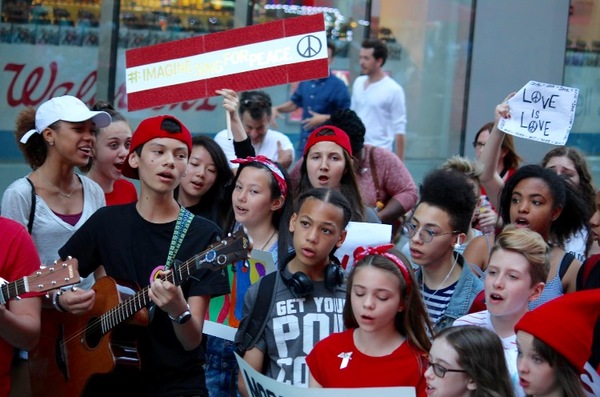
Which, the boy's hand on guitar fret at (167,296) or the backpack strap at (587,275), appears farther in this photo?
the backpack strap at (587,275)

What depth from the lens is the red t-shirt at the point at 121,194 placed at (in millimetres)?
6488

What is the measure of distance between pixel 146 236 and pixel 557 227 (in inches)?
83.8

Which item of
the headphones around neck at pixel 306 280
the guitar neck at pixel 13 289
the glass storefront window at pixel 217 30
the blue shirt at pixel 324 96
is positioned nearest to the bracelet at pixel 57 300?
the guitar neck at pixel 13 289

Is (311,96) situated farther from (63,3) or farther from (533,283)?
(533,283)

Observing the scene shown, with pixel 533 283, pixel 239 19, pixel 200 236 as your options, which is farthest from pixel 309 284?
pixel 239 19

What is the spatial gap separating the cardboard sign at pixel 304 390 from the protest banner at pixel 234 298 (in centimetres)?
93

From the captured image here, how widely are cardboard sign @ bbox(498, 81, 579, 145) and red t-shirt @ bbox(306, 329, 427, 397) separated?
8.17 ft

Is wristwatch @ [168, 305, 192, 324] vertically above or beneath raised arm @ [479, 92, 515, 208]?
beneath

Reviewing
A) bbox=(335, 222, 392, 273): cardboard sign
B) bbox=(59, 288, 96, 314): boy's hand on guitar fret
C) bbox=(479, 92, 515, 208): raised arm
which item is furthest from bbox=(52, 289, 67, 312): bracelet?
bbox=(479, 92, 515, 208): raised arm

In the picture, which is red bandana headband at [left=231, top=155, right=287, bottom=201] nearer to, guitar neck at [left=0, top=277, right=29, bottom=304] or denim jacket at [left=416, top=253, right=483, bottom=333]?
denim jacket at [left=416, top=253, right=483, bottom=333]

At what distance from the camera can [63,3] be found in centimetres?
1026

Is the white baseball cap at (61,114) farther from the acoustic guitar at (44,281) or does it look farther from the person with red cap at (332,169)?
the acoustic guitar at (44,281)

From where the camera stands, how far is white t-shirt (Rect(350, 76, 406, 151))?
11.1 meters

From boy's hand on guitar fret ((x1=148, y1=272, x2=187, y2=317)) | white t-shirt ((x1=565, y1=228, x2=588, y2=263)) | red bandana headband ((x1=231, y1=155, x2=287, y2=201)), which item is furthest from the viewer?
white t-shirt ((x1=565, y1=228, x2=588, y2=263))
